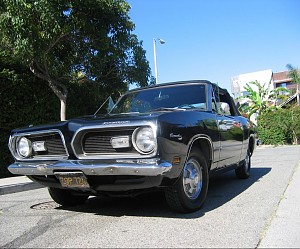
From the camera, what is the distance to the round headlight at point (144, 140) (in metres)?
3.90

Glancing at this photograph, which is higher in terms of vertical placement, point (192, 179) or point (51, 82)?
point (51, 82)

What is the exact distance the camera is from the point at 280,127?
2223 cm

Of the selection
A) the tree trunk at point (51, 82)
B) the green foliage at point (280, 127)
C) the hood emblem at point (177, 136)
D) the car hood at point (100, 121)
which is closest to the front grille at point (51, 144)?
the car hood at point (100, 121)

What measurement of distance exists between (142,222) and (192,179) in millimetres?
854

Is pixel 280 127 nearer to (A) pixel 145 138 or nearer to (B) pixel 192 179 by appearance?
(B) pixel 192 179

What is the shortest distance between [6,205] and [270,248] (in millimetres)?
4454

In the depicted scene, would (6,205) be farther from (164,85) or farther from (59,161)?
(164,85)

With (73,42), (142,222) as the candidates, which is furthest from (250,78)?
(142,222)

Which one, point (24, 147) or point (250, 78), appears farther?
point (250, 78)

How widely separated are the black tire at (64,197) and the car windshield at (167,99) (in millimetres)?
1517

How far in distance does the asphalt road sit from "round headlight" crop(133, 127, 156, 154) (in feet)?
2.81

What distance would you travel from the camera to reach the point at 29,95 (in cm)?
1057

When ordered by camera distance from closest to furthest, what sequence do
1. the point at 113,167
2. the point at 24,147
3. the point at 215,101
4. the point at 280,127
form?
the point at 113,167, the point at 24,147, the point at 215,101, the point at 280,127

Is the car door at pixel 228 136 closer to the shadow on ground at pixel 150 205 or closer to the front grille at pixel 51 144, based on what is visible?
the shadow on ground at pixel 150 205
